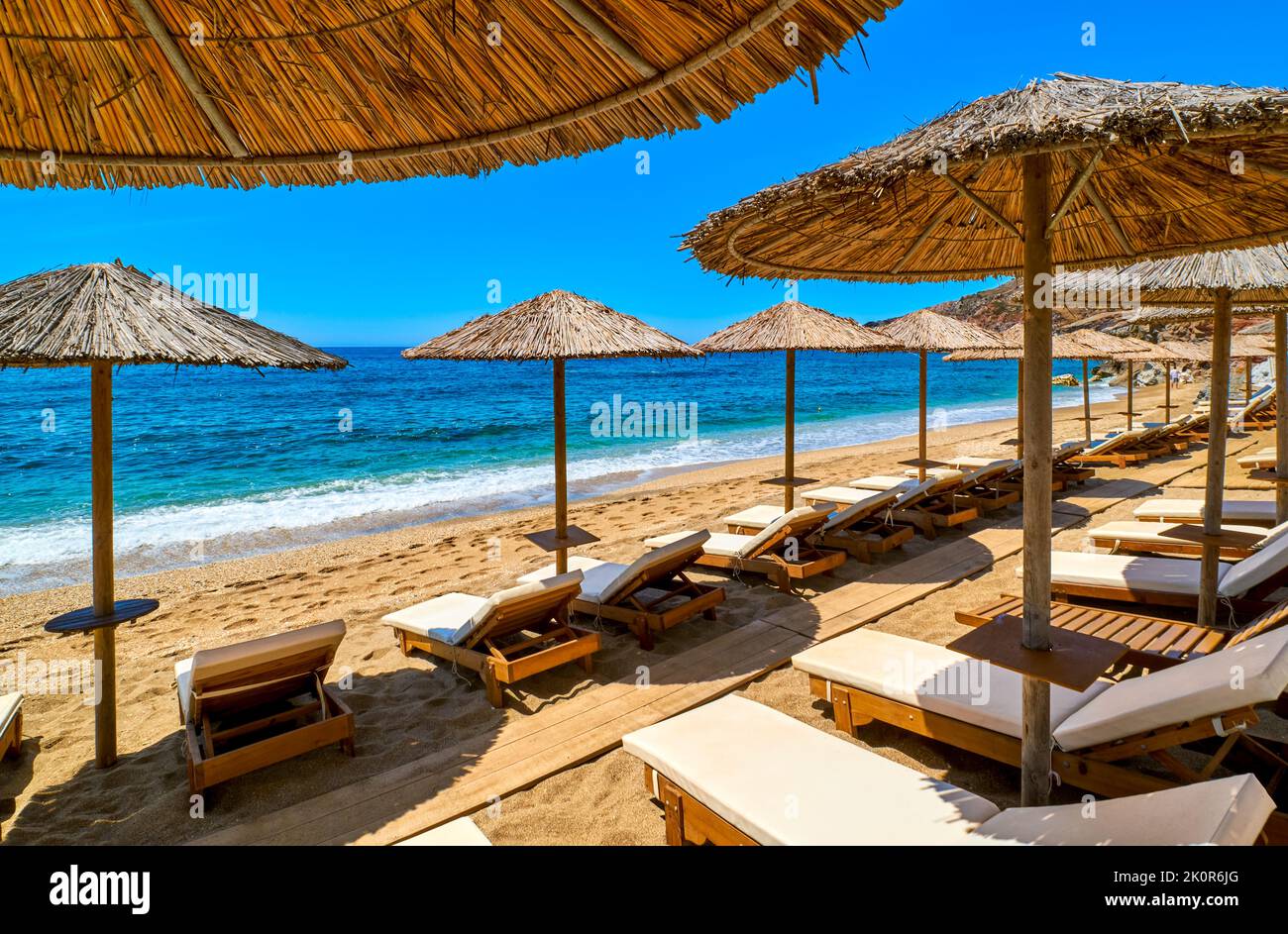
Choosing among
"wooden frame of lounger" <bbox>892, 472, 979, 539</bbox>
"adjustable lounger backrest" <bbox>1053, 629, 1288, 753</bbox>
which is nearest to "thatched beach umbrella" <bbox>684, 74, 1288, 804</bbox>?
"adjustable lounger backrest" <bbox>1053, 629, 1288, 753</bbox>

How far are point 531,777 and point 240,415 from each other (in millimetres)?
31257

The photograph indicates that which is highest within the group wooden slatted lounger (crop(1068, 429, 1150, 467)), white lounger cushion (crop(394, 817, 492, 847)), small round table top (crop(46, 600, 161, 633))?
wooden slatted lounger (crop(1068, 429, 1150, 467))

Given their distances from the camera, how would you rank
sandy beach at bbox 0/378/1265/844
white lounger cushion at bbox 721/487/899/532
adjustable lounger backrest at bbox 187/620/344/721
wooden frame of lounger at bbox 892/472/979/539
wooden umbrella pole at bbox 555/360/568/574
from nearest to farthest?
sandy beach at bbox 0/378/1265/844 → adjustable lounger backrest at bbox 187/620/344/721 → wooden umbrella pole at bbox 555/360/568/574 → white lounger cushion at bbox 721/487/899/532 → wooden frame of lounger at bbox 892/472/979/539

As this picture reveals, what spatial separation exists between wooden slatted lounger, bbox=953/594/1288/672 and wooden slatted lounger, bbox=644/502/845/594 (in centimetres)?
147

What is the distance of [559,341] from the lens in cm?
504

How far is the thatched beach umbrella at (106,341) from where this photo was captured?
9.42 ft

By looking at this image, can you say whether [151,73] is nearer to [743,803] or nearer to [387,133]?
[387,133]

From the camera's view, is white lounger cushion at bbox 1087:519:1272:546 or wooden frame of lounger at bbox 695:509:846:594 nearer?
white lounger cushion at bbox 1087:519:1272:546

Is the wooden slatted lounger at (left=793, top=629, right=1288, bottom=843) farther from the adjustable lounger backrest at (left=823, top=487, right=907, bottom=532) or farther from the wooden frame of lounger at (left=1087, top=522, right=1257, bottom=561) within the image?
the wooden frame of lounger at (left=1087, top=522, right=1257, bottom=561)

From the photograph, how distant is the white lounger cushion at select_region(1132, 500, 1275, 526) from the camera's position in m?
6.17

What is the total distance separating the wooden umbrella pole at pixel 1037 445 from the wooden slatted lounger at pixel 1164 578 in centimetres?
270

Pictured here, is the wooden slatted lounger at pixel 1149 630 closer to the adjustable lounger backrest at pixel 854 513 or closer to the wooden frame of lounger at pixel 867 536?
the wooden frame of lounger at pixel 867 536

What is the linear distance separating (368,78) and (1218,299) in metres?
5.12
